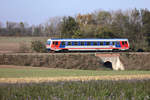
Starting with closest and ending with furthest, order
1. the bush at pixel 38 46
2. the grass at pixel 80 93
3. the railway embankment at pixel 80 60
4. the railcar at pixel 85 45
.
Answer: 1. the grass at pixel 80 93
2. the railway embankment at pixel 80 60
3. the railcar at pixel 85 45
4. the bush at pixel 38 46

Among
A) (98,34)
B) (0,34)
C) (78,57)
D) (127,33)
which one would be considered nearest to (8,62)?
(78,57)

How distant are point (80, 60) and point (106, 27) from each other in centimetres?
2810

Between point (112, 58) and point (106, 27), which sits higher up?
point (106, 27)

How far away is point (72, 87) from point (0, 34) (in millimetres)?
85444

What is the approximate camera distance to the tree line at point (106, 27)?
64.7 metres

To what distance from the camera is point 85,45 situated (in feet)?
155

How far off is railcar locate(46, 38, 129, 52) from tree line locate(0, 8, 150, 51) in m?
11.9

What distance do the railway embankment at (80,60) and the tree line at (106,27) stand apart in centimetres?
1457

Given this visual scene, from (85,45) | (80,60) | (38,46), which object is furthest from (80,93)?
(38,46)

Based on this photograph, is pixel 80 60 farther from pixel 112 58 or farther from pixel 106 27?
pixel 106 27

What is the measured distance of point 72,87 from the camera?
10453mm

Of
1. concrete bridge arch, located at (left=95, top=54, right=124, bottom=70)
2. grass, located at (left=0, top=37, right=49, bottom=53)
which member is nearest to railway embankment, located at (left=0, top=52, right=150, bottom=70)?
concrete bridge arch, located at (left=95, top=54, right=124, bottom=70)

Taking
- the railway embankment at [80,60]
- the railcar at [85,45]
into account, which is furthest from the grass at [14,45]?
the railway embankment at [80,60]

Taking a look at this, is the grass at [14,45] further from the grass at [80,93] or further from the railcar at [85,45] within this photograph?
the grass at [80,93]
